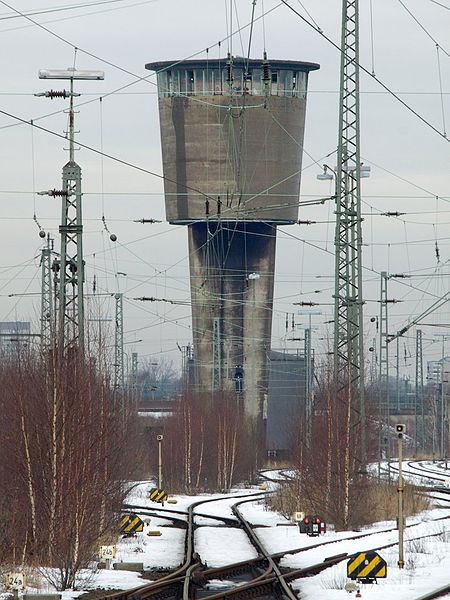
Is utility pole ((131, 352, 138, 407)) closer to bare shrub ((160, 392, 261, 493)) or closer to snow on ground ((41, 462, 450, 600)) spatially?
bare shrub ((160, 392, 261, 493))

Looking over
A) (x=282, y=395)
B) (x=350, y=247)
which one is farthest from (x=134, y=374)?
(x=350, y=247)

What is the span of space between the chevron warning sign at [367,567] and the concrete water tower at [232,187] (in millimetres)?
64940

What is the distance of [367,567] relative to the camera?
25922 millimetres

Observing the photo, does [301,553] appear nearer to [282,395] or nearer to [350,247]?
[350,247]

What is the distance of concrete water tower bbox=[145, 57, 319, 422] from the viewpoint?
306 ft

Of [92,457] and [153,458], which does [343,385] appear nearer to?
[92,457]

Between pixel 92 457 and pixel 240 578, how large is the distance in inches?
157

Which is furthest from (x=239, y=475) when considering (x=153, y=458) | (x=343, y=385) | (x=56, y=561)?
(x=56, y=561)

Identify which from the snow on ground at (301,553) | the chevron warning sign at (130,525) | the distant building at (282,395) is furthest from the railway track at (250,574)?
the distant building at (282,395)

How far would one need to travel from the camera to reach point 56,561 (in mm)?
29812

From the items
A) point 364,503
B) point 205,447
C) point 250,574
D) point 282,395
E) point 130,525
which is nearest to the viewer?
point 250,574

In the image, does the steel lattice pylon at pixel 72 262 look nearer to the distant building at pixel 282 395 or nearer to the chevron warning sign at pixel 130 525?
the chevron warning sign at pixel 130 525

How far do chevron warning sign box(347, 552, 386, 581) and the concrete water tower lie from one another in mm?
64940

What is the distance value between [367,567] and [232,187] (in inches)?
2649
